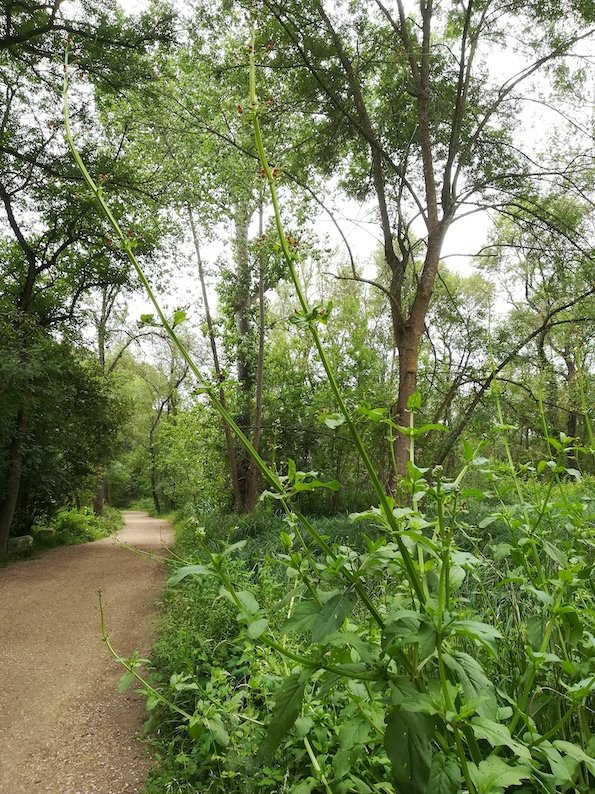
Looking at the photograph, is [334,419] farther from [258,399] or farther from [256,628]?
[258,399]

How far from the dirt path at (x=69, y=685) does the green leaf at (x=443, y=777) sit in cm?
208

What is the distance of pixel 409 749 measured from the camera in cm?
92

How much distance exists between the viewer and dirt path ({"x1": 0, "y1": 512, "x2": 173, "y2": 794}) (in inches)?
118

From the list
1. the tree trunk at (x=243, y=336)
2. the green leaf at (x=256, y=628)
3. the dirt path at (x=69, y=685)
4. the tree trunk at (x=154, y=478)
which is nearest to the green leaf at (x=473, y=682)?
the green leaf at (x=256, y=628)

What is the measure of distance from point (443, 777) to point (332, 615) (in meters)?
0.37

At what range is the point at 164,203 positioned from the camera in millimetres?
9719

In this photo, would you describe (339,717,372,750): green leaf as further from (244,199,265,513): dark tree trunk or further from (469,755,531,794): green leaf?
(244,199,265,513): dark tree trunk

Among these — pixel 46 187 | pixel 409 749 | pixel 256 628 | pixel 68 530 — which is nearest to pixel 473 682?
pixel 409 749

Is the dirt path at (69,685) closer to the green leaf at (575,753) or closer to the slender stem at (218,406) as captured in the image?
the slender stem at (218,406)

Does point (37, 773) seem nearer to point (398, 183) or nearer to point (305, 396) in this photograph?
point (398, 183)

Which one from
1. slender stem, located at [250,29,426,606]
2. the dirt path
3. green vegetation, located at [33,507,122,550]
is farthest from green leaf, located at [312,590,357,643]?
green vegetation, located at [33,507,122,550]

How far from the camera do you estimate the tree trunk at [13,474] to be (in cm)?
966

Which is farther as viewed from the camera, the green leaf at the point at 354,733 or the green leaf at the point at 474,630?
the green leaf at the point at 354,733

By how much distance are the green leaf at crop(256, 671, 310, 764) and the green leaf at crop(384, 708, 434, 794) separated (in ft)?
0.60
